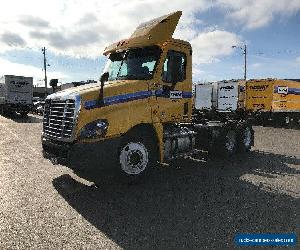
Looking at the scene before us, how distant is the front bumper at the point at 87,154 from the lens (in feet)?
22.7

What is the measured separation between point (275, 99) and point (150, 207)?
2046 centimetres

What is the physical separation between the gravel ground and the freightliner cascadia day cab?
824mm

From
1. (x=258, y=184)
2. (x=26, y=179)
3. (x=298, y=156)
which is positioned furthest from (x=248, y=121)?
(x=26, y=179)

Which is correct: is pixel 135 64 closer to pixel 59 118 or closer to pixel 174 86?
pixel 174 86

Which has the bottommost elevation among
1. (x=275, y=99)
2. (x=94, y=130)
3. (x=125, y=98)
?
(x=94, y=130)

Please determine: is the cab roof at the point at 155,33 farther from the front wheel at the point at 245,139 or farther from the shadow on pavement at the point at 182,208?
the front wheel at the point at 245,139

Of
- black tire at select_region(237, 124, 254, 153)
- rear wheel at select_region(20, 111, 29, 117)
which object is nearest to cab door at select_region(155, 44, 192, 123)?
black tire at select_region(237, 124, 254, 153)

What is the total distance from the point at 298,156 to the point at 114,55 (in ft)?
25.7

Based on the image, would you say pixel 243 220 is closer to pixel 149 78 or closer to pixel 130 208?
pixel 130 208

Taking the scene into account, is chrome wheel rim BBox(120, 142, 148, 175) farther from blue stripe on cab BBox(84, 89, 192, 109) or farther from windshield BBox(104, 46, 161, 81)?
windshield BBox(104, 46, 161, 81)

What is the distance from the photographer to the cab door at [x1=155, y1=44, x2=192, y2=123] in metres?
8.58

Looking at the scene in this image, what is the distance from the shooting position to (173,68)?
28.4ft

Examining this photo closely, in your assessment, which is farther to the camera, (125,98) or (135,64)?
(135,64)

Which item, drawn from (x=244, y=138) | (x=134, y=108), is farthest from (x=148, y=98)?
(x=244, y=138)
